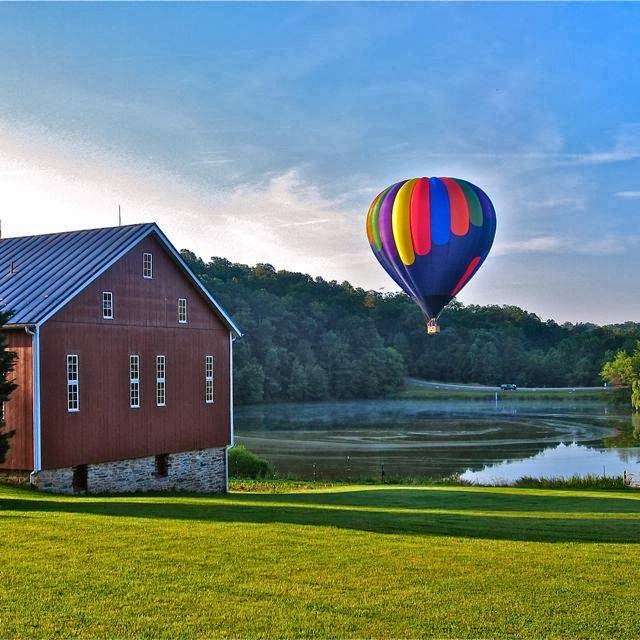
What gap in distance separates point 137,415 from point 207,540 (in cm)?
1331

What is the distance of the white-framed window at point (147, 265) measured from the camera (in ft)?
83.9

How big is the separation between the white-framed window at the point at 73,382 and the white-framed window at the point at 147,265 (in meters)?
3.87

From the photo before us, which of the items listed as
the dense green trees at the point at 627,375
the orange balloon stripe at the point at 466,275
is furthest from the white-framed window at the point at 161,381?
the dense green trees at the point at 627,375

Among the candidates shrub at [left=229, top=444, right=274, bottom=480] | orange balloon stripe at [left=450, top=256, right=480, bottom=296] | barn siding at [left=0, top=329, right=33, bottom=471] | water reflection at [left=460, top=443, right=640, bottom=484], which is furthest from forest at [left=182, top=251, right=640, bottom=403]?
barn siding at [left=0, top=329, right=33, bottom=471]

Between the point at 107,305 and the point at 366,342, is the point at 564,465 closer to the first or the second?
the point at 107,305

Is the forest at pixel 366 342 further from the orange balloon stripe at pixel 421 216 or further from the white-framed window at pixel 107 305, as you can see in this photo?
the white-framed window at pixel 107 305

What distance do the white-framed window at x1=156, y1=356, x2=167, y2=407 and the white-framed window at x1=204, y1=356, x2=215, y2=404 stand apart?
2.17 meters

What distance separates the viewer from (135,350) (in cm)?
2511

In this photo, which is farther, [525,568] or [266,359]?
[266,359]

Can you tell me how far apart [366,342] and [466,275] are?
317 ft

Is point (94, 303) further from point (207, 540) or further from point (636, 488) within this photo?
point (636, 488)

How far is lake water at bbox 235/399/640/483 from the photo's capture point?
135 ft

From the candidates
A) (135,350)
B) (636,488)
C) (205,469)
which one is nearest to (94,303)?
(135,350)

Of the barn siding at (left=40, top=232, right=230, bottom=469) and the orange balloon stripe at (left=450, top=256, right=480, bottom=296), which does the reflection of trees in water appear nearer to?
the orange balloon stripe at (left=450, top=256, right=480, bottom=296)
